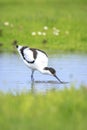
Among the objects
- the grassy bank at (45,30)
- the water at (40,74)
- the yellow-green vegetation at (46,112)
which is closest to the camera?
the yellow-green vegetation at (46,112)

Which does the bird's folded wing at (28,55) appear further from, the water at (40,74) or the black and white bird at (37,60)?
the water at (40,74)

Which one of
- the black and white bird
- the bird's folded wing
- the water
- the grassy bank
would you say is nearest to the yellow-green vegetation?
the water

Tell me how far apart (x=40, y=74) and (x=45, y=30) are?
882 cm

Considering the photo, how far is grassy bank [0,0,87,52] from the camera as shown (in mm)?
25161

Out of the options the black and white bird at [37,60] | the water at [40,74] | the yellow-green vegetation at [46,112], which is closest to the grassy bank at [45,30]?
the water at [40,74]

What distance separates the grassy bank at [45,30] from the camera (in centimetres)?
2516

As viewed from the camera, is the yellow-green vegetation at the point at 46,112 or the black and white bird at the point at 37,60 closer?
the yellow-green vegetation at the point at 46,112

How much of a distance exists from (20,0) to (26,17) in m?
8.02

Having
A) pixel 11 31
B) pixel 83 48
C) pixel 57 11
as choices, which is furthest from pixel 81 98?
pixel 57 11

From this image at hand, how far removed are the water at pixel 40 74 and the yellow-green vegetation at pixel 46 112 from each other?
4.69m

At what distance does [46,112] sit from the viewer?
793 centimetres

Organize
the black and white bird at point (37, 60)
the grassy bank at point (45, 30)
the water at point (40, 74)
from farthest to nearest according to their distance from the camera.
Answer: the grassy bank at point (45, 30)
the black and white bird at point (37, 60)
the water at point (40, 74)

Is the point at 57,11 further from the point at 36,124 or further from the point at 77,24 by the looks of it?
the point at 36,124

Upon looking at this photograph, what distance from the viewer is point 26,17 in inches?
1137
